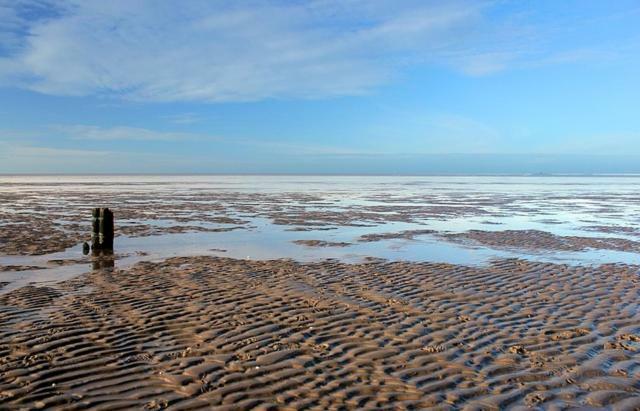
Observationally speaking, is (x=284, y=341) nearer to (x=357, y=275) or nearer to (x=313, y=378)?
(x=313, y=378)

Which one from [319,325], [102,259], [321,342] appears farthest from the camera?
[102,259]

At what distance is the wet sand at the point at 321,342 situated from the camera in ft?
19.2

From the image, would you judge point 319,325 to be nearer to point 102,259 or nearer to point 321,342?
point 321,342

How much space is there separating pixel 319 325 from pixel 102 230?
10.5m

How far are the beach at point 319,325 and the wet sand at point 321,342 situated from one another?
0.10 ft

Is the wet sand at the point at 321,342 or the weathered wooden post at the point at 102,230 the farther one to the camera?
the weathered wooden post at the point at 102,230

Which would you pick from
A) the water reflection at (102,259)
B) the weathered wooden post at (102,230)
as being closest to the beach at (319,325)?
the water reflection at (102,259)

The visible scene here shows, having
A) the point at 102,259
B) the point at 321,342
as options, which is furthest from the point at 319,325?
the point at 102,259

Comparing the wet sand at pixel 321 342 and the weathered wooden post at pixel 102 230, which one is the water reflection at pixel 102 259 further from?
the wet sand at pixel 321 342

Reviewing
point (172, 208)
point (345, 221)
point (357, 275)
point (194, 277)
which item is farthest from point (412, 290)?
point (172, 208)

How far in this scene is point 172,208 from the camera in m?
33.1

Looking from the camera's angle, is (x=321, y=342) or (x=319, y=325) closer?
(x=321, y=342)

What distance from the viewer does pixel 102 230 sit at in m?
16.4

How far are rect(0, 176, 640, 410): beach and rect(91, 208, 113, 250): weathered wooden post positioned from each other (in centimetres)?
43
